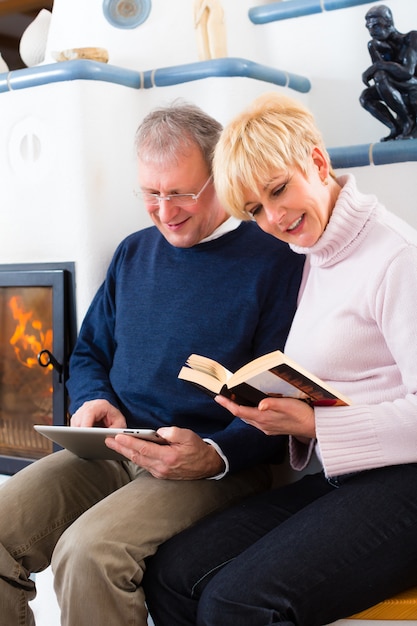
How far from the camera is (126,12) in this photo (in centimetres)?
255

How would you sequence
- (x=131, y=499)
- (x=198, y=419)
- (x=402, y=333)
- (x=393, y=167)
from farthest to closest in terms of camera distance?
(x=393, y=167) < (x=198, y=419) < (x=131, y=499) < (x=402, y=333)

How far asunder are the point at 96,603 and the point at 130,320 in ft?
2.26

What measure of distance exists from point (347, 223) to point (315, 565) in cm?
62

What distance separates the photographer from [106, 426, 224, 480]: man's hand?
5.61ft

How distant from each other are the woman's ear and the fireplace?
928mm

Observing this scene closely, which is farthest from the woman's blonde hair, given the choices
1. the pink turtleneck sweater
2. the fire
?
the fire

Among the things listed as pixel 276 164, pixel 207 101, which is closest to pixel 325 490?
pixel 276 164

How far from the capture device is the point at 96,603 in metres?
1.57

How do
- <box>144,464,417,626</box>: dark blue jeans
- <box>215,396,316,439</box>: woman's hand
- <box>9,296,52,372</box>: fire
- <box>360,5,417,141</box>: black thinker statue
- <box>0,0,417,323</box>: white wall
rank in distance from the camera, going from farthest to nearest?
<box>9,296,52,372</box>: fire < <box>0,0,417,323</box>: white wall < <box>360,5,417,141</box>: black thinker statue < <box>215,396,316,439</box>: woman's hand < <box>144,464,417,626</box>: dark blue jeans

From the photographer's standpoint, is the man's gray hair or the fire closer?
the man's gray hair

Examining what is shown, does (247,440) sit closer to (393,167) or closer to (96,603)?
(96,603)

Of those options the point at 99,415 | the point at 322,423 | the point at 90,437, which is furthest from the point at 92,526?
the point at 322,423

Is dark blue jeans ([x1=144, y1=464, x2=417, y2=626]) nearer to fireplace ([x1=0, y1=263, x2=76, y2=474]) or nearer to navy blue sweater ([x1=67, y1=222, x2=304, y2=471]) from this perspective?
navy blue sweater ([x1=67, y1=222, x2=304, y2=471])

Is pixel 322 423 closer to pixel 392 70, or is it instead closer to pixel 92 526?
pixel 92 526
